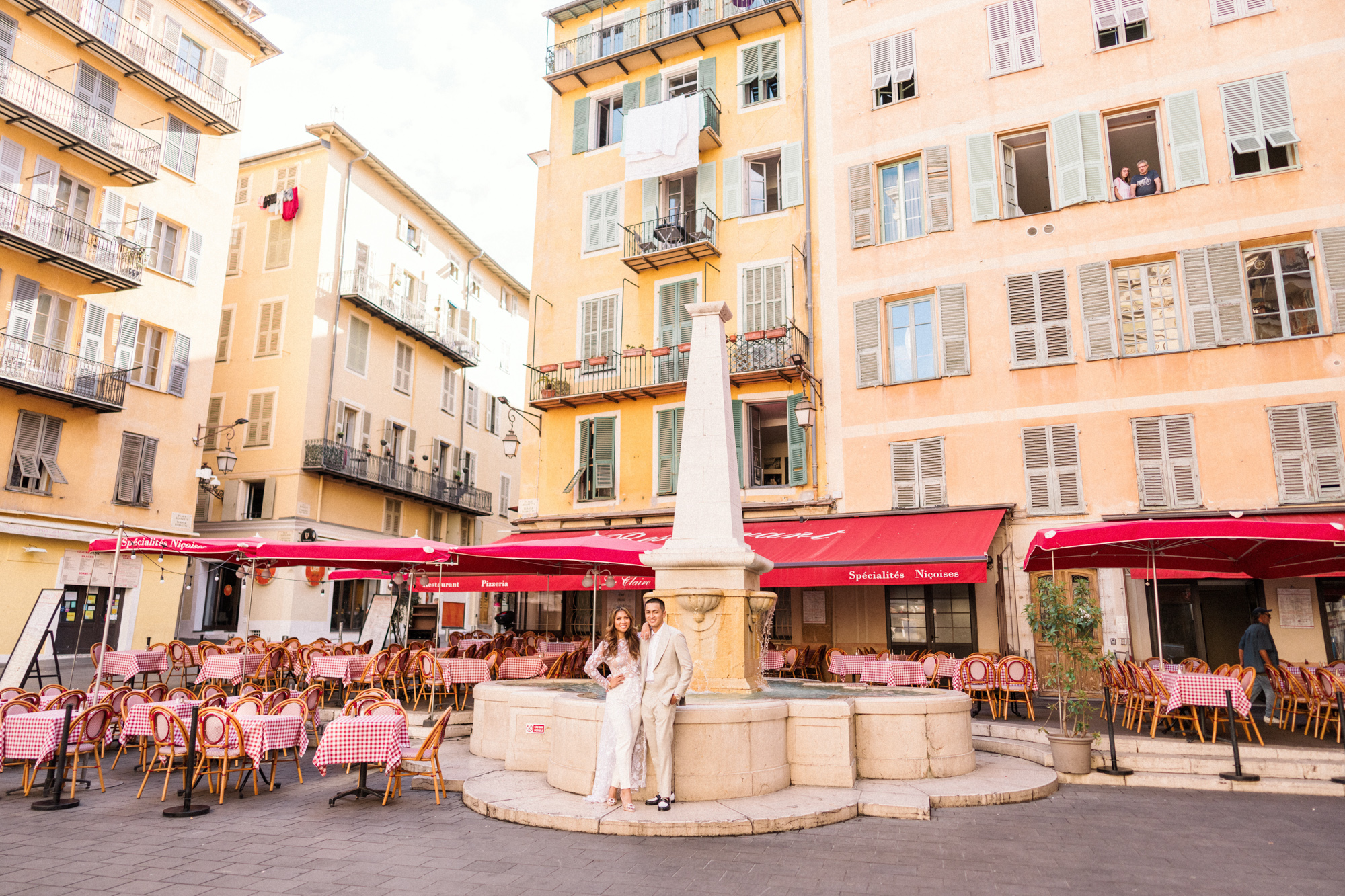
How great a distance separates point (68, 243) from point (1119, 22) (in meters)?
23.3


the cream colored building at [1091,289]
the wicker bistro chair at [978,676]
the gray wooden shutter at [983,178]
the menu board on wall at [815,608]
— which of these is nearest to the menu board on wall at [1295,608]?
the cream colored building at [1091,289]

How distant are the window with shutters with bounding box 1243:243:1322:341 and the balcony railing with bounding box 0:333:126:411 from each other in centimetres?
2425

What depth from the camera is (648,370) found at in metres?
19.6

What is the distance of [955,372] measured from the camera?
1667cm

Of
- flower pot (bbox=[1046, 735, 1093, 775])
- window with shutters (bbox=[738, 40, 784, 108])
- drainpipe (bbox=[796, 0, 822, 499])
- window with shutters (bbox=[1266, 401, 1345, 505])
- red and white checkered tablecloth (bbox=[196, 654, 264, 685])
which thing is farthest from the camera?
window with shutters (bbox=[738, 40, 784, 108])

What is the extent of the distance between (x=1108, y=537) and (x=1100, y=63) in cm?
1162

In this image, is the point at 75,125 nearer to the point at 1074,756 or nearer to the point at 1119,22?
the point at 1119,22

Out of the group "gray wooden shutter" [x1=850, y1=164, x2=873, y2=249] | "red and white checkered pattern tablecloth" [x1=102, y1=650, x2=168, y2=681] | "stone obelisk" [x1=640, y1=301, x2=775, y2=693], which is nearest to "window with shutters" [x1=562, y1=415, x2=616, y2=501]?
"gray wooden shutter" [x1=850, y1=164, x2=873, y2=249]

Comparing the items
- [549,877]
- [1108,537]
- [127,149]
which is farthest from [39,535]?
[1108,537]

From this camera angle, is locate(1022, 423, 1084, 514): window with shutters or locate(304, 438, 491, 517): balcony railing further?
locate(304, 438, 491, 517): balcony railing

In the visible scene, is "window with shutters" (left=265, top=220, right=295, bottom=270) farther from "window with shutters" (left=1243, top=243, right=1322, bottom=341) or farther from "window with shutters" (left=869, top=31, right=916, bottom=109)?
"window with shutters" (left=1243, top=243, right=1322, bottom=341)

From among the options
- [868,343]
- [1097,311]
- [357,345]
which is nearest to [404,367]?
[357,345]

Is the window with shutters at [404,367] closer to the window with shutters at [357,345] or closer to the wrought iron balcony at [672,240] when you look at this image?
the window with shutters at [357,345]

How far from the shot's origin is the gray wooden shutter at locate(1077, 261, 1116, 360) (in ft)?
51.2
